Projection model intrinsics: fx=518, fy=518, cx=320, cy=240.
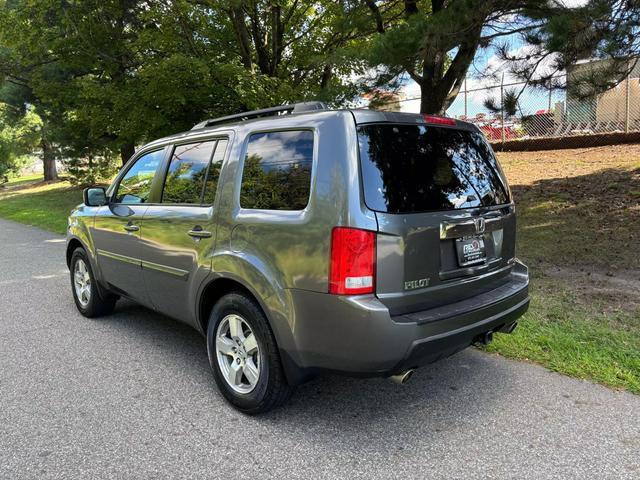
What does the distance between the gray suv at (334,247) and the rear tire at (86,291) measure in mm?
1631

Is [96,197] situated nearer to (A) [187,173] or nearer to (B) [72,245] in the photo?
(B) [72,245]

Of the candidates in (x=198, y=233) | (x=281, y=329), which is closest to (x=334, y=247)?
(x=281, y=329)

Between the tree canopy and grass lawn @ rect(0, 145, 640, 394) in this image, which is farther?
the tree canopy

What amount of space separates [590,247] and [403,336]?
5.41 m

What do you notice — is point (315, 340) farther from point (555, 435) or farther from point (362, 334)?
point (555, 435)

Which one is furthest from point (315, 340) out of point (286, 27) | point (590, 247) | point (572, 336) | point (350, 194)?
point (286, 27)

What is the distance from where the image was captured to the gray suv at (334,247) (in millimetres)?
2768

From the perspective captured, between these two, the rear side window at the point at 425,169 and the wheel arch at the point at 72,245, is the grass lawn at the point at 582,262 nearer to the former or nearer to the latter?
the rear side window at the point at 425,169

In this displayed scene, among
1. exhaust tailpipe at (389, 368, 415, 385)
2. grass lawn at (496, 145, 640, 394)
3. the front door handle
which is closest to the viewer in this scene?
exhaust tailpipe at (389, 368, 415, 385)

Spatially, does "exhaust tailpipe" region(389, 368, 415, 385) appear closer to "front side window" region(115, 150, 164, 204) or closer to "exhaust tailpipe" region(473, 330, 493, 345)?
"exhaust tailpipe" region(473, 330, 493, 345)

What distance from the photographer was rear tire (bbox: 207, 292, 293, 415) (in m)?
3.14

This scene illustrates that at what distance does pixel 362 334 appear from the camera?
Answer: 271 centimetres

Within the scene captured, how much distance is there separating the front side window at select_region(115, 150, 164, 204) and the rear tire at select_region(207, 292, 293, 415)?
1520 mm

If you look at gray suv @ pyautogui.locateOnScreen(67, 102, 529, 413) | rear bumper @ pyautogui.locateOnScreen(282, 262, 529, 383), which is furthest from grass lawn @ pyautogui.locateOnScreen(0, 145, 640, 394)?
rear bumper @ pyautogui.locateOnScreen(282, 262, 529, 383)
